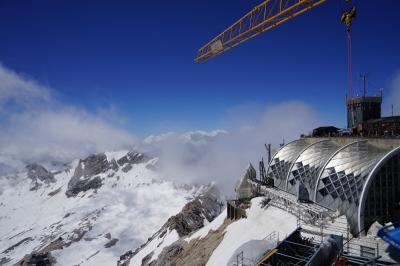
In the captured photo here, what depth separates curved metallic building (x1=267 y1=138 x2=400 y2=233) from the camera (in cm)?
3403

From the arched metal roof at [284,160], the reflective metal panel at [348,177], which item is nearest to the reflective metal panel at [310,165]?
the arched metal roof at [284,160]

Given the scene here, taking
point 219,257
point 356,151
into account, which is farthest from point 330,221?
point 219,257

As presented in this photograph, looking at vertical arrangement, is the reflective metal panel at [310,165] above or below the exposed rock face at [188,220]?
above

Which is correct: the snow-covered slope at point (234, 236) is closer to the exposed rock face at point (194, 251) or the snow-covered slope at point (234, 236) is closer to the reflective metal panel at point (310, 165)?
the exposed rock face at point (194, 251)

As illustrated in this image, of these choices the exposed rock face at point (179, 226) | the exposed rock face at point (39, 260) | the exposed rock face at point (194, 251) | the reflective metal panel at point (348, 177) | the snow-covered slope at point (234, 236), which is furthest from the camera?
the exposed rock face at point (39, 260)

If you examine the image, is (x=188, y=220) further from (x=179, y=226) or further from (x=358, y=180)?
(x=358, y=180)

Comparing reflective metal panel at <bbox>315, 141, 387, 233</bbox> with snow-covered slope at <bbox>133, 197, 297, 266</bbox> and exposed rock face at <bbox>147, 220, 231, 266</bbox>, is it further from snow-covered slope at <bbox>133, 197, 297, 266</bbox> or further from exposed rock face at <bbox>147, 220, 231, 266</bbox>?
exposed rock face at <bbox>147, 220, 231, 266</bbox>

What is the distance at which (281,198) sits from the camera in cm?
4572

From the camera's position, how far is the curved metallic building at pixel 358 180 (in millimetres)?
34031

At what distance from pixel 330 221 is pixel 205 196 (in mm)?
146724

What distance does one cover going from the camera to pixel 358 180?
3525 cm

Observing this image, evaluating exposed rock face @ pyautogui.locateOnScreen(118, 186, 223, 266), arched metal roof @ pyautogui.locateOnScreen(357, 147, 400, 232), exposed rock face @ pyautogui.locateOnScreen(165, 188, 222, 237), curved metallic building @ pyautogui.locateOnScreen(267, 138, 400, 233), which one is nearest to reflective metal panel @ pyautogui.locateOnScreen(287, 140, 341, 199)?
curved metallic building @ pyautogui.locateOnScreen(267, 138, 400, 233)

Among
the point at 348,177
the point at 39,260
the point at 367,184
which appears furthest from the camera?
the point at 39,260

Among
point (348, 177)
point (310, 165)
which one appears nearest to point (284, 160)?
point (310, 165)
